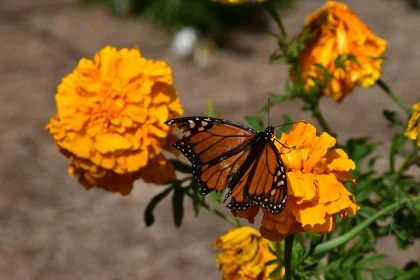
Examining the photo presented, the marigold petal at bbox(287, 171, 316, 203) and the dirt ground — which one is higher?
the dirt ground

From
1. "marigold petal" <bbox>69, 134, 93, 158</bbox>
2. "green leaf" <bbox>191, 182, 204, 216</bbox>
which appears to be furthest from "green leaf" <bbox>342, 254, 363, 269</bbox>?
"marigold petal" <bbox>69, 134, 93, 158</bbox>

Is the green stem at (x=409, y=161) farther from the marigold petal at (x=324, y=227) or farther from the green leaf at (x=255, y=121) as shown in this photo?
the marigold petal at (x=324, y=227)

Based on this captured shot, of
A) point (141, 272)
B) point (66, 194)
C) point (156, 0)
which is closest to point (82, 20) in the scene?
point (156, 0)

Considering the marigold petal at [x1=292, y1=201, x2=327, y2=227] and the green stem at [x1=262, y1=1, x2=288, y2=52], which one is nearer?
the marigold petal at [x1=292, y1=201, x2=327, y2=227]

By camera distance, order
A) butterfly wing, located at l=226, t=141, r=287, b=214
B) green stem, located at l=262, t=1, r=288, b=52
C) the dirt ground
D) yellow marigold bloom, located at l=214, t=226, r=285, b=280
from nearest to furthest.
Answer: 1. butterfly wing, located at l=226, t=141, r=287, b=214
2. yellow marigold bloom, located at l=214, t=226, r=285, b=280
3. green stem, located at l=262, t=1, r=288, b=52
4. the dirt ground

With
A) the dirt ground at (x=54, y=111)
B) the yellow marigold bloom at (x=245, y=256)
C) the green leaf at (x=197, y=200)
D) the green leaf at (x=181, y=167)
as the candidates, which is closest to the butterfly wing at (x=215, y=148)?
the yellow marigold bloom at (x=245, y=256)

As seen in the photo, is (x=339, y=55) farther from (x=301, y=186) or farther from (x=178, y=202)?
(x=301, y=186)

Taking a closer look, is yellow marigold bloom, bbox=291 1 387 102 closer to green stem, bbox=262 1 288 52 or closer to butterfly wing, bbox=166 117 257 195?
green stem, bbox=262 1 288 52
